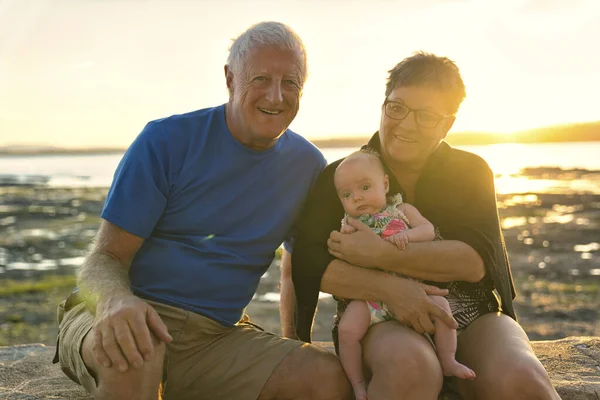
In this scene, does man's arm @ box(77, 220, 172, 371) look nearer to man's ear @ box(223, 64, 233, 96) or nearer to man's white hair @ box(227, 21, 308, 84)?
man's ear @ box(223, 64, 233, 96)

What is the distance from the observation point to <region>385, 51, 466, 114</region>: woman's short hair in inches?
129

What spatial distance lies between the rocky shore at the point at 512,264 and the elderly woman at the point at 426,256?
4.41 meters

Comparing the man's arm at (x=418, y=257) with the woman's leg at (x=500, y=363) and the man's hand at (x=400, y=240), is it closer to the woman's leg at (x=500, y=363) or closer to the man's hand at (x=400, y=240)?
the man's hand at (x=400, y=240)

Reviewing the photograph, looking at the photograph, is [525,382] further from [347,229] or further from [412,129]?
[412,129]

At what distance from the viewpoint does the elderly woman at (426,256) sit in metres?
2.93

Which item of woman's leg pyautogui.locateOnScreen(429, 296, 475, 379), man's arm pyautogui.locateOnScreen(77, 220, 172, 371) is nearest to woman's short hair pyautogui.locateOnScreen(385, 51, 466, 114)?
woman's leg pyautogui.locateOnScreen(429, 296, 475, 379)

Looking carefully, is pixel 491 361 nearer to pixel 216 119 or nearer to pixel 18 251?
pixel 216 119

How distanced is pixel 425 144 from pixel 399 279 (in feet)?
2.44

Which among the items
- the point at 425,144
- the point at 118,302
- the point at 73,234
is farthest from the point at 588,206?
the point at 118,302

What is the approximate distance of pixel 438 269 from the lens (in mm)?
3121

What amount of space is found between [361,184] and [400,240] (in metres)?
0.36

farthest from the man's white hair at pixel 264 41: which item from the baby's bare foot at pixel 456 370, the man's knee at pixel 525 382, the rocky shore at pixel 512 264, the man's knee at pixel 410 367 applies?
the rocky shore at pixel 512 264

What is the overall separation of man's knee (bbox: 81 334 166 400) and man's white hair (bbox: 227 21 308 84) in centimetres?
156

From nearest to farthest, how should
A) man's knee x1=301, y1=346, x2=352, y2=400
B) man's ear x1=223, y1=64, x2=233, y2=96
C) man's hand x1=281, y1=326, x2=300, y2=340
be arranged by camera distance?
man's knee x1=301, y1=346, x2=352, y2=400 → man's ear x1=223, y1=64, x2=233, y2=96 → man's hand x1=281, y1=326, x2=300, y2=340
